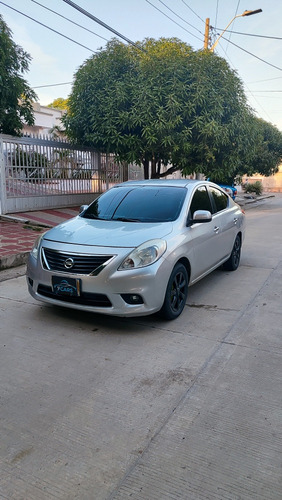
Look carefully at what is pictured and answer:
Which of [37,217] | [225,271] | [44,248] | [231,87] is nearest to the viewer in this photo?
[44,248]

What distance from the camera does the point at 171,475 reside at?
6.92ft

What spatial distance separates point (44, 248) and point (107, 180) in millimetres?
11781

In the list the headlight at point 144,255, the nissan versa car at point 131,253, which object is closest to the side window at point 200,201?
the nissan versa car at point 131,253

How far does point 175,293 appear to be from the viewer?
14.0 feet

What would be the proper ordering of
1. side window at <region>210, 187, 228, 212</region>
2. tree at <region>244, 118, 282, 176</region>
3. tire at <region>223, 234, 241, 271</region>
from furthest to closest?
tree at <region>244, 118, 282, 176</region> < tire at <region>223, 234, 241, 271</region> < side window at <region>210, 187, 228, 212</region>

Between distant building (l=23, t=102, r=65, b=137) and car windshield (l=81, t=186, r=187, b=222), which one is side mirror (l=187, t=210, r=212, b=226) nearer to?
car windshield (l=81, t=186, r=187, b=222)

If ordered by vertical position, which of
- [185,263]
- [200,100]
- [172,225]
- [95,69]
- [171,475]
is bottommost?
[171,475]

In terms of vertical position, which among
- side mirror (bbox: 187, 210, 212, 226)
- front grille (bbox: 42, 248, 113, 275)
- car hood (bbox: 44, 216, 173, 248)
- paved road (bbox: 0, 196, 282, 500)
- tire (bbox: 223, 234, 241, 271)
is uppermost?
side mirror (bbox: 187, 210, 212, 226)

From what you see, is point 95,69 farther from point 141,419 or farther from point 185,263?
point 141,419

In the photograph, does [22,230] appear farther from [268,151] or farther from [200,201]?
[268,151]

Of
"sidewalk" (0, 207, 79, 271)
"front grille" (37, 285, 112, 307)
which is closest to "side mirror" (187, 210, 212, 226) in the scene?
"front grille" (37, 285, 112, 307)

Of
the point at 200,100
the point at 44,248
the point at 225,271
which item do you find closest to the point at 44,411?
the point at 44,248

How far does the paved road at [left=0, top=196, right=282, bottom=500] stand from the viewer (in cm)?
208

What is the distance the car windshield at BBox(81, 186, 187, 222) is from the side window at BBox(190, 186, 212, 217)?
0.17m
